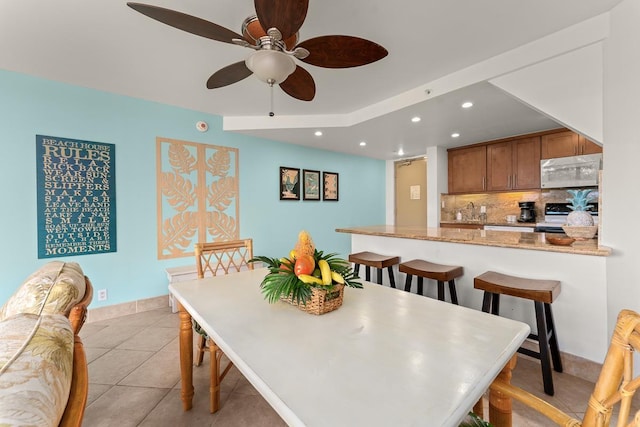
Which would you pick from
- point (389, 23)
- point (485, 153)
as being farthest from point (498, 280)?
point (485, 153)

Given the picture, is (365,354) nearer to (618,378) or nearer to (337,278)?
(337,278)

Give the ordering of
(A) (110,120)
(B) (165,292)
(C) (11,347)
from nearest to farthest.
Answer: (C) (11,347) → (A) (110,120) → (B) (165,292)

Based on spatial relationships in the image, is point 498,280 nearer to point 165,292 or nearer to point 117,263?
point 165,292

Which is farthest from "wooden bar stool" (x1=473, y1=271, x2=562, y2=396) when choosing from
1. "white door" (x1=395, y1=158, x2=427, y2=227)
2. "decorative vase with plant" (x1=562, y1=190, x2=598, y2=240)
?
"white door" (x1=395, y1=158, x2=427, y2=227)

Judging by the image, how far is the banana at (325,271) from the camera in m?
1.10

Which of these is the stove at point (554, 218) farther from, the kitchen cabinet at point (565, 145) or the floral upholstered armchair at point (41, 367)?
the floral upholstered armchair at point (41, 367)

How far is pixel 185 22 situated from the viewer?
1269mm

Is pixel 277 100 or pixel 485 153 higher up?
pixel 277 100

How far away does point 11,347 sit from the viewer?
0.50 m

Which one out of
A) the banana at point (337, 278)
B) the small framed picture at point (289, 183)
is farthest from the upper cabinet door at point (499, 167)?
the banana at point (337, 278)

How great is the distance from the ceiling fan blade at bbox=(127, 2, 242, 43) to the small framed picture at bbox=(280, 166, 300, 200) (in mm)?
2843

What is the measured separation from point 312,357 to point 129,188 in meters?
3.06

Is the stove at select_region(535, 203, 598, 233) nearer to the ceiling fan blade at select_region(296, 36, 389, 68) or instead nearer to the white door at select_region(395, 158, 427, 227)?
the white door at select_region(395, 158, 427, 227)

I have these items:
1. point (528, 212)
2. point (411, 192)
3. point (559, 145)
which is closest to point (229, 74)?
point (559, 145)
